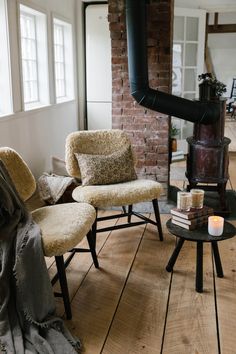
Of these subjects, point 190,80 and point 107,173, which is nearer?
point 107,173

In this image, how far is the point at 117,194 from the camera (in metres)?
2.61

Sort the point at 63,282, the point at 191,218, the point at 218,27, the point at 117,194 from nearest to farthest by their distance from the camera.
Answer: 1. the point at 63,282
2. the point at 191,218
3. the point at 117,194
4. the point at 218,27

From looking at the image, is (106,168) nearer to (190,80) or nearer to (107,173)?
(107,173)

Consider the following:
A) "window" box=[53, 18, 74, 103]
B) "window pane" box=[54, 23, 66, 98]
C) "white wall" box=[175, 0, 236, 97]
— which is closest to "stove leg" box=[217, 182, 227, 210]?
"window" box=[53, 18, 74, 103]

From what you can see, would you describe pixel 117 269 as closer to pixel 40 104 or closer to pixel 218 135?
pixel 218 135

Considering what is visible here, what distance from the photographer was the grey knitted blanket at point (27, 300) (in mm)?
1740

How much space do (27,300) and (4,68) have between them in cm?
216

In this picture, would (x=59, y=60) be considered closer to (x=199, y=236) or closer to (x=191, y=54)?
(x=191, y=54)

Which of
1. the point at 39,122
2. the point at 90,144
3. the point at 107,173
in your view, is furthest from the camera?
the point at 39,122

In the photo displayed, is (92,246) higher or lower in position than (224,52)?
lower

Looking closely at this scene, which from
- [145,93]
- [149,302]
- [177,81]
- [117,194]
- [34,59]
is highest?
[34,59]

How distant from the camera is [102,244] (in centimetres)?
290

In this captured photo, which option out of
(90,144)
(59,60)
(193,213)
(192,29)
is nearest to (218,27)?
(192,29)

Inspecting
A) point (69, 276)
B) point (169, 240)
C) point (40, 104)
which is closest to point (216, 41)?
point (40, 104)
